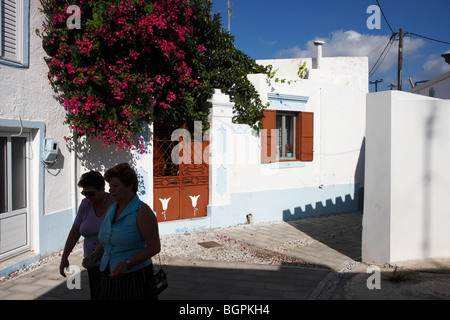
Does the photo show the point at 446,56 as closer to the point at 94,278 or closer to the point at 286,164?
the point at 286,164

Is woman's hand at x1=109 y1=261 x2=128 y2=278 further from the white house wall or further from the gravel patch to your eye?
the white house wall

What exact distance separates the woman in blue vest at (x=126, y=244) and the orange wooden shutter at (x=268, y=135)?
6726 millimetres

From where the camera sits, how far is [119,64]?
659 centimetres

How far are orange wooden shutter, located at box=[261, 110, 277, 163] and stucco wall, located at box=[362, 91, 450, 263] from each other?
12.1ft

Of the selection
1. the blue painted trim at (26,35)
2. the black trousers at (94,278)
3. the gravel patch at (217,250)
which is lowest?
the gravel patch at (217,250)

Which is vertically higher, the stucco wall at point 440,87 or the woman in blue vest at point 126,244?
the stucco wall at point 440,87

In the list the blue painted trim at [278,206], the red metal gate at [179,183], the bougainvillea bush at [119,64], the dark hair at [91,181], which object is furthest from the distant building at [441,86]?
the dark hair at [91,181]

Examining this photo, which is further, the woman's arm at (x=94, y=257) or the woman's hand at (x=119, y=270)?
the woman's arm at (x=94, y=257)

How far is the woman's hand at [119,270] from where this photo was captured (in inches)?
110

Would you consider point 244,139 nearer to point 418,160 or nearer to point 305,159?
point 305,159

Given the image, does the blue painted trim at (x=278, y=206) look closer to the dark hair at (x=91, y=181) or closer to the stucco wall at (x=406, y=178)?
the stucco wall at (x=406, y=178)

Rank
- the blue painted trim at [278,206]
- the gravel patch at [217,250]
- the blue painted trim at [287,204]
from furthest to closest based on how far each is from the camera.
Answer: the blue painted trim at [287,204] → the blue painted trim at [278,206] → the gravel patch at [217,250]

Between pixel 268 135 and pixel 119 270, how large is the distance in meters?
7.21

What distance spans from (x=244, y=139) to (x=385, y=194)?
4.06 meters
